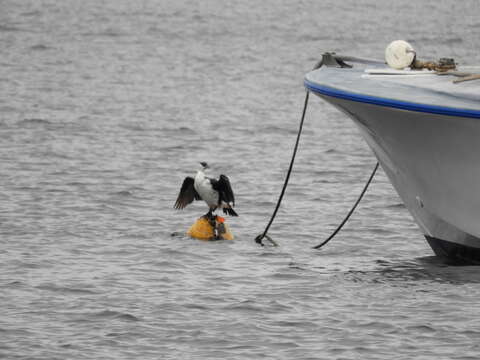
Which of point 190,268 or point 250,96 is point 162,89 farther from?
point 190,268

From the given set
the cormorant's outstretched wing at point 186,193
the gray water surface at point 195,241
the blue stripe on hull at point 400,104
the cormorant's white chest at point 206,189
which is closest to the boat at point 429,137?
the blue stripe on hull at point 400,104

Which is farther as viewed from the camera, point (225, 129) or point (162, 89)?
point (162, 89)

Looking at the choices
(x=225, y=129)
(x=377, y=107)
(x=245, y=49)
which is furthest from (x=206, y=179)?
(x=245, y=49)

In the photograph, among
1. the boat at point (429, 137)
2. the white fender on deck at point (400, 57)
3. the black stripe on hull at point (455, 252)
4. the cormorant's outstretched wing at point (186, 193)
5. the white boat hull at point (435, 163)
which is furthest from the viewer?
the cormorant's outstretched wing at point (186, 193)

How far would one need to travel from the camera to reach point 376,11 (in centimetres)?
8138

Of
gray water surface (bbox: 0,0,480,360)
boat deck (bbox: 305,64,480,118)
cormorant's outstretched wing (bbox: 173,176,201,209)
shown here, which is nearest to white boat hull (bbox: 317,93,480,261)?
boat deck (bbox: 305,64,480,118)

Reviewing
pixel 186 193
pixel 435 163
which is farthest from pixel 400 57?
pixel 186 193

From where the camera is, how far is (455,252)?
1408 centimetres

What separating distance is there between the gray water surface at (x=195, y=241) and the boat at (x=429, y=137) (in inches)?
22.5

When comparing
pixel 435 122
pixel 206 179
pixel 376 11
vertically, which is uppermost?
pixel 435 122

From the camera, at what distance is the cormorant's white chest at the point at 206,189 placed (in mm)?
15250

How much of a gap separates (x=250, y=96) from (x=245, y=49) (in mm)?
18075

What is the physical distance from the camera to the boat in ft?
42.5

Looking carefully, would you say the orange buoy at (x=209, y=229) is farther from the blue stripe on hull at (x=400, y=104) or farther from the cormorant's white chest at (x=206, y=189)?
the blue stripe on hull at (x=400, y=104)
